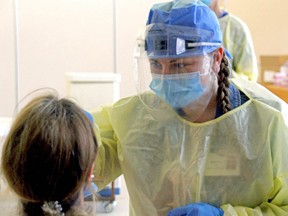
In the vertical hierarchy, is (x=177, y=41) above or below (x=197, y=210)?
above

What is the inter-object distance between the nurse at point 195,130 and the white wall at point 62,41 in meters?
2.14

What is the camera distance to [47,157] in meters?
0.85

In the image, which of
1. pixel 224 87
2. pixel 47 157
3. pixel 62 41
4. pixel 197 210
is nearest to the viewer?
pixel 47 157

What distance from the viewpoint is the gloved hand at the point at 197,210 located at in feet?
3.30

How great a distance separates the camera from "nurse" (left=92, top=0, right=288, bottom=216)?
1048 millimetres

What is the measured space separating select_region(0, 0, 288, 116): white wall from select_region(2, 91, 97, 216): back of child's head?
7.69 feet

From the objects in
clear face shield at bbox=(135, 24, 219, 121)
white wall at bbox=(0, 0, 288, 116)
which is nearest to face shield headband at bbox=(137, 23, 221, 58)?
clear face shield at bbox=(135, 24, 219, 121)

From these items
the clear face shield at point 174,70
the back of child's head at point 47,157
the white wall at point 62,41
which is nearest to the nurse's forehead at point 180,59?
the clear face shield at point 174,70

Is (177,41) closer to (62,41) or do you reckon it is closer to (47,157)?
(47,157)

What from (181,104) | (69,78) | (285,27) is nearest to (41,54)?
(69,78)

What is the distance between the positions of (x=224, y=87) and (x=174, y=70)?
145 millimetres

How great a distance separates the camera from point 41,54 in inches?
130

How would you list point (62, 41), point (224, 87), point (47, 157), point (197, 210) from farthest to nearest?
1. point (62, 41)
2. point (224, 87)
3. point (197, 210)
4. point (47, 157)

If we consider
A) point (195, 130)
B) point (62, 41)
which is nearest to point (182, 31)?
point (195, 130)
